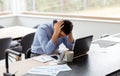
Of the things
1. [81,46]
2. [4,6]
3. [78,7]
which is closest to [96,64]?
[81,46]

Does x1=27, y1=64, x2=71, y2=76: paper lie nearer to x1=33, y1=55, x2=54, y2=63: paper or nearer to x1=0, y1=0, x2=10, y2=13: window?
x1=33, y1=55, x2=54, y2=63: paper

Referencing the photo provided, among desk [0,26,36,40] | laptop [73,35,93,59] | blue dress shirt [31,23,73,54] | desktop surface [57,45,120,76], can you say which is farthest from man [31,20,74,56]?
desk [0,26,36,40]

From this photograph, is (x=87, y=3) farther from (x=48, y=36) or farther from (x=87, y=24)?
(x=48, y=36)

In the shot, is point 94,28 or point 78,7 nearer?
point 94,28

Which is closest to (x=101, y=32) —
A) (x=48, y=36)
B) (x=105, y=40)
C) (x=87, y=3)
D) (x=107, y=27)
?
(x=107, y=27)

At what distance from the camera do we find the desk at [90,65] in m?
2.10

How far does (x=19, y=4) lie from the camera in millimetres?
6020

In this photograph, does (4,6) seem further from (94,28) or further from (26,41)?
(26,41)

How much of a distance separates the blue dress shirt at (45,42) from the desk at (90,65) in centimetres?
26

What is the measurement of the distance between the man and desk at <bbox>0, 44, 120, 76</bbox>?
0.91 feet

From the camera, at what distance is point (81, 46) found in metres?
2.49

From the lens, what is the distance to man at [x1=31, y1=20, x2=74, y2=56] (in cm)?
253

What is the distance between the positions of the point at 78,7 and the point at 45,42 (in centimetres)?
264

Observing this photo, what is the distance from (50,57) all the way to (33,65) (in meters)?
0.28
